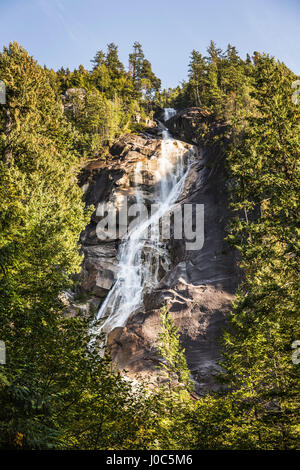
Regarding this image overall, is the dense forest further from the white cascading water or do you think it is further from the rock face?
the white cascading water

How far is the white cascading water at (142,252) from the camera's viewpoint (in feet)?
84.5

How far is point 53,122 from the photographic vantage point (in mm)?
24344

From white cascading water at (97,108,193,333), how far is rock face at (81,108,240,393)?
3.24 feet

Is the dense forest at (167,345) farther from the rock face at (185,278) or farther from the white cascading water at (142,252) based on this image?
the white cascading water at (142,252)

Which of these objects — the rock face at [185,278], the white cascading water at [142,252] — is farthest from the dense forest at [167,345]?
the white cascading water at [142,252]

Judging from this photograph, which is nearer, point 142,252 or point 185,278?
point 185,278

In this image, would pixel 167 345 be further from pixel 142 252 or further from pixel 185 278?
pixel 142 252

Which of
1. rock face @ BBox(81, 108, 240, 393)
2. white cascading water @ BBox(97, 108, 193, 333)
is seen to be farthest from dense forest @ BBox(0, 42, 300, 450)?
white cascading water @ BBox(97, 108, 193, 333)

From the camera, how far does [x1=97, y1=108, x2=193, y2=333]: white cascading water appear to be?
2577 cm

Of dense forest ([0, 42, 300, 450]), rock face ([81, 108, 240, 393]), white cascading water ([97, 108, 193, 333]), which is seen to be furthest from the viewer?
white cascading water ([97, 108, 193, 333])

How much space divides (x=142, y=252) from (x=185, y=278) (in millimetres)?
7972

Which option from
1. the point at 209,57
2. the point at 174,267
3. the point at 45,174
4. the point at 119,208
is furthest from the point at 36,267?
the point at 209,57

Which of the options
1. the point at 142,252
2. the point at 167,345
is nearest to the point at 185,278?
the point at 142,252

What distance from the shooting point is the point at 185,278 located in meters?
23.1
